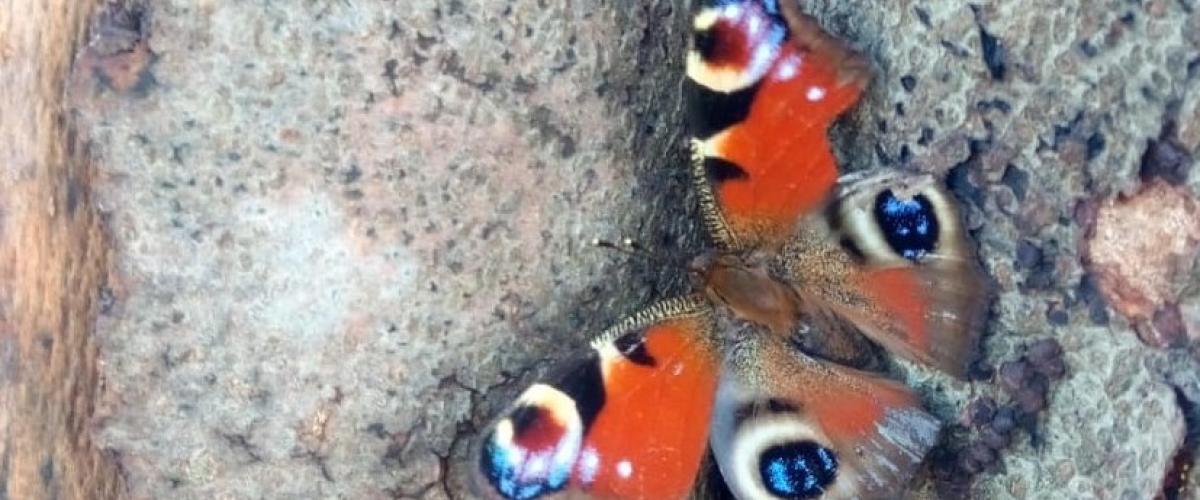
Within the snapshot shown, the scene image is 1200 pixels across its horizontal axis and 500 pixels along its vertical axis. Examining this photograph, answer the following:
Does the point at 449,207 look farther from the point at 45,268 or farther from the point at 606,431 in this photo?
the point at 45,268

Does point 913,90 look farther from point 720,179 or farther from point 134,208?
point 134,208

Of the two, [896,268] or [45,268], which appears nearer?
[45,268]

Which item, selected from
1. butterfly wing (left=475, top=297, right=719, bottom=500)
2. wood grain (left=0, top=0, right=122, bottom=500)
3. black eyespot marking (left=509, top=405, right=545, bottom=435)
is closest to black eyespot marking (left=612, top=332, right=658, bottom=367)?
butterfly wing (left=475, top=297, right=719, bottom=500)

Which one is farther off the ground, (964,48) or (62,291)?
(964,48)

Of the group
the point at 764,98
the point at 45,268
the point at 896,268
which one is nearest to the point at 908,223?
the point at 896,268

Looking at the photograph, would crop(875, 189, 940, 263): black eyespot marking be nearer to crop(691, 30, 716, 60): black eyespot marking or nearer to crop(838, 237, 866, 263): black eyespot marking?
crop(838, 237, 866, 263): black eyespot marking

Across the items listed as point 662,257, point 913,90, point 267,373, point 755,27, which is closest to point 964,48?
point 913,90
